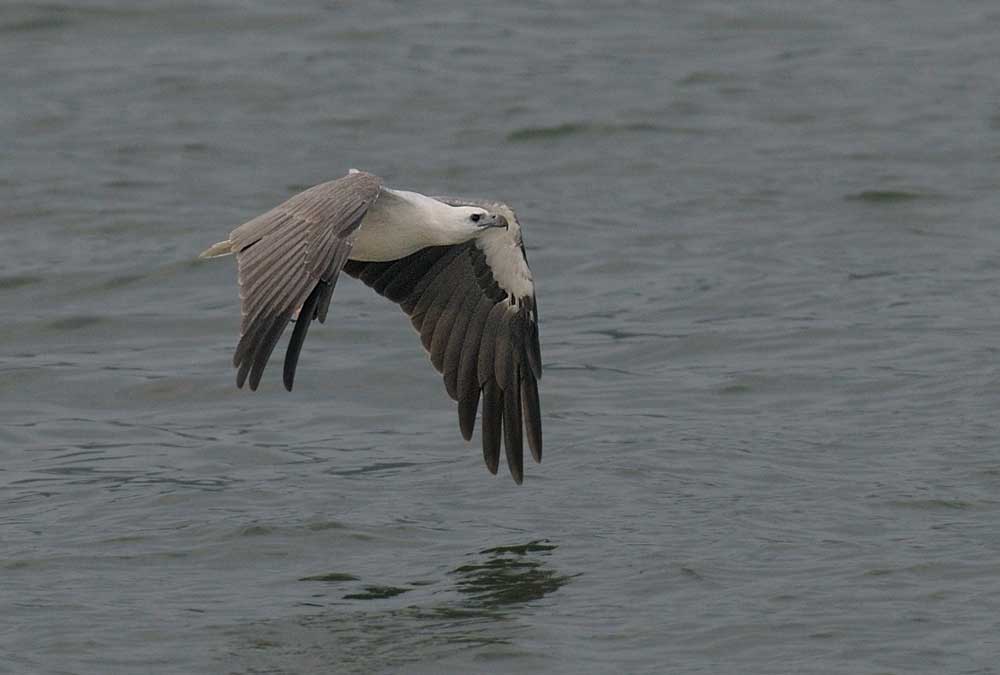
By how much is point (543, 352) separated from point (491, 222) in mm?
2837

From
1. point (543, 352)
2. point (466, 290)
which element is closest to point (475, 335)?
point (466, 290)

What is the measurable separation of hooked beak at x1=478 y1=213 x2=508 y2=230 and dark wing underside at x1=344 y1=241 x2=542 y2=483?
366 mm

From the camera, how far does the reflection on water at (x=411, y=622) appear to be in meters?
7.72

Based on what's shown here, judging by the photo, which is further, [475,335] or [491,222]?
[475,335]

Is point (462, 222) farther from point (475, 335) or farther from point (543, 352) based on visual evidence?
point (543, 352)

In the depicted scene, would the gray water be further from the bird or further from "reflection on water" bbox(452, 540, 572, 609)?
Result: the bird

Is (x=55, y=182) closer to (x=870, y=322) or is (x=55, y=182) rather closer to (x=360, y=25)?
(x=360, y=25)

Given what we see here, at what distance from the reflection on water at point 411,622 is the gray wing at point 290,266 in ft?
3.40

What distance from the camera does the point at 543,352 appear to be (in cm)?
1217

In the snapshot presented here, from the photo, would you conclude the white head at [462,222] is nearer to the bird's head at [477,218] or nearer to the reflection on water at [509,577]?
the bird's head at [477,218]

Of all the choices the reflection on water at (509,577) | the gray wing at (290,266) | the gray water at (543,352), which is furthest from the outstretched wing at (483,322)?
the gray wing at (290,266)

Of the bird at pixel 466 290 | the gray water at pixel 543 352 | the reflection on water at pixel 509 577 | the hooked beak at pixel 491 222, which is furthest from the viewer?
the hooked beak at pixel 491 222

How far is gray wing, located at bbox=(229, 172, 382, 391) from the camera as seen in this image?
25.1 feet

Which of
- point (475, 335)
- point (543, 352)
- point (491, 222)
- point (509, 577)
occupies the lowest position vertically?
point (509, 577)
